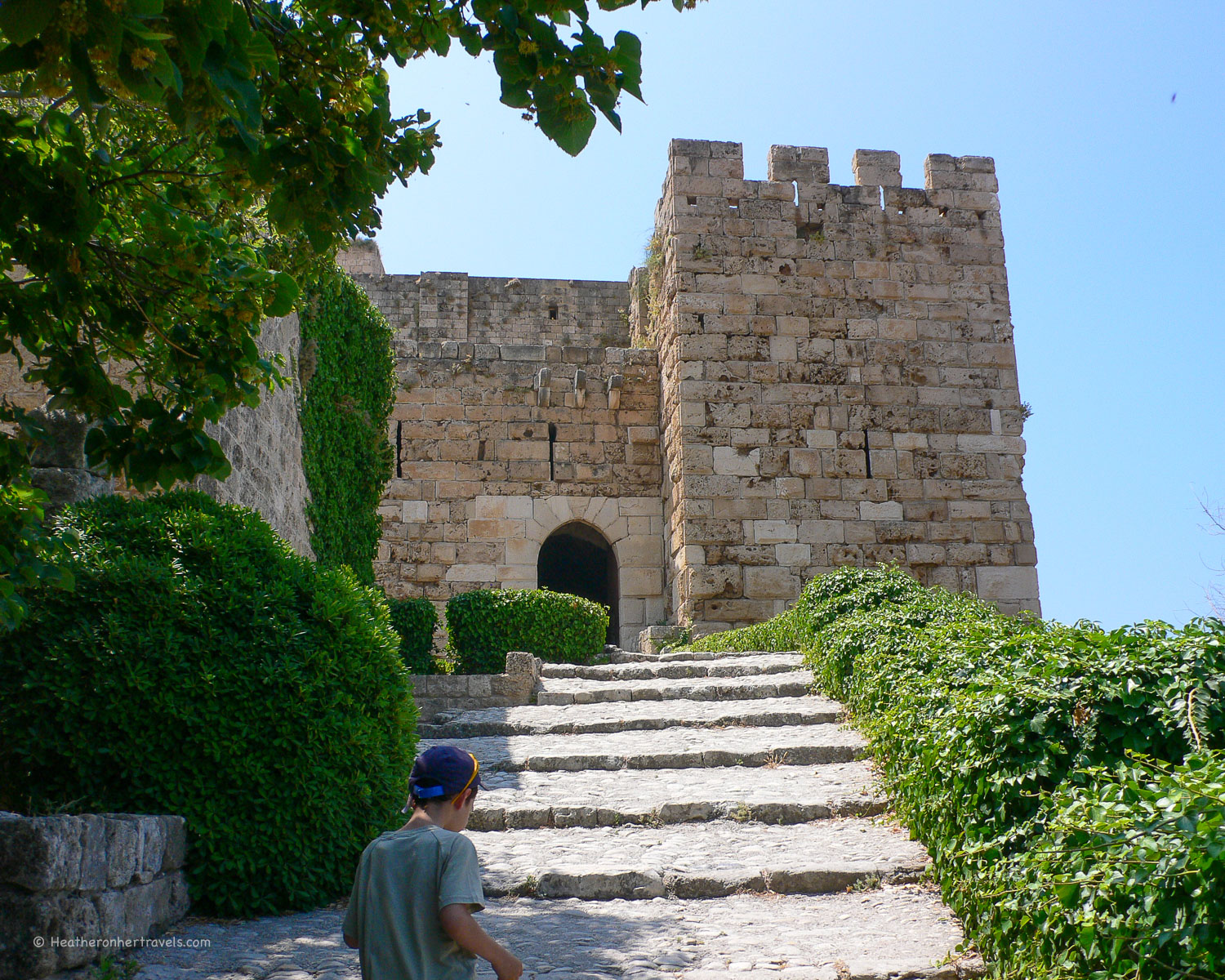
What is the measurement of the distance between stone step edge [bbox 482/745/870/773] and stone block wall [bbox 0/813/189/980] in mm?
2883

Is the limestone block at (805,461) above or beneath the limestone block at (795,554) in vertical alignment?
above

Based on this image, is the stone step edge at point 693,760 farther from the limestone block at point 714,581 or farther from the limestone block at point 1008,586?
the limestone block at point 1008,586

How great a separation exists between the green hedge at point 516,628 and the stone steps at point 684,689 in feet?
5.44

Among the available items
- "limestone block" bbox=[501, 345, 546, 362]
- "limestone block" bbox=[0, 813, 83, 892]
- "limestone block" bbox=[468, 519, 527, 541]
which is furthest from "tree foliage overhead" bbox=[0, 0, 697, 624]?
"limestone block" bbox=[501, 345, 546, 362]

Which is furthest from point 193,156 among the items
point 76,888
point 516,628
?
point 516,628

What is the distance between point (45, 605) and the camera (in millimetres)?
3975

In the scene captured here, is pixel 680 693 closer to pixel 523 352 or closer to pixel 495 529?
pixel 495 529

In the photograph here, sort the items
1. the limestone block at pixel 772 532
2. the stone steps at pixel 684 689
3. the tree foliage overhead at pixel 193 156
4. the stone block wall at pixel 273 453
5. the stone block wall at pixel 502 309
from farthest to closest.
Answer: the stone block wall at pixel 502 309
the limestone block at pixel 772 532
the stone steps at pixel 684 689
the stone block wall at pixel 273 453
the tree foliage overhead at pixel 193 156

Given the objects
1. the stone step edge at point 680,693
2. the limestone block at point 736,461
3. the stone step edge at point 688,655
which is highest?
the limestone block at point 736,461

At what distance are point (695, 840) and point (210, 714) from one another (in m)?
2.41

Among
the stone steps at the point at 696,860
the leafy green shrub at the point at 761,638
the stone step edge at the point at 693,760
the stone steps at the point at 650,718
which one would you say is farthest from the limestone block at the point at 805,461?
the stone steps at the point at 696,860

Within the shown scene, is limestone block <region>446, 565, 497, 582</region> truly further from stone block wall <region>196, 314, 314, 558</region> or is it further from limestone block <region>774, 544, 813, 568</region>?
limestone block <region>774, 544, 813, 568</region>

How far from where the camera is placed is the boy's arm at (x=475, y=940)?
2273 mm

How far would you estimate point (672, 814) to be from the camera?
539 centimetres
